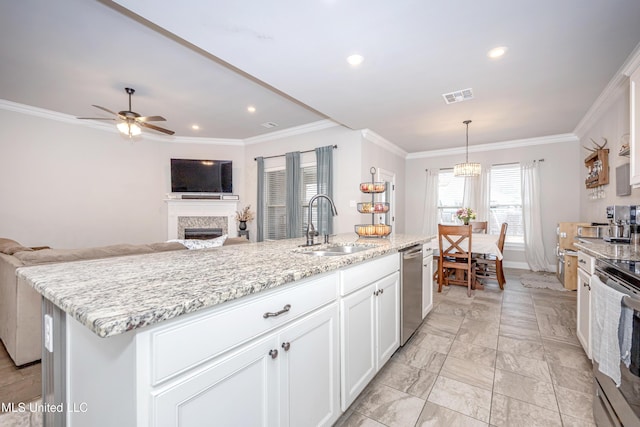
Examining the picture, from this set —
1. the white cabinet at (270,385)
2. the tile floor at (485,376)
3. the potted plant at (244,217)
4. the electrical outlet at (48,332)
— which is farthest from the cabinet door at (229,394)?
the potted plant at (244,217)

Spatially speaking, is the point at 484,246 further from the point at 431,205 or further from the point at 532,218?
the point at 431,205

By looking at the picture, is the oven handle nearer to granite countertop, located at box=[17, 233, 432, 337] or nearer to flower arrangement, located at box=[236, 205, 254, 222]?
granite countertop, located at box=[17, 233, 432, 337]

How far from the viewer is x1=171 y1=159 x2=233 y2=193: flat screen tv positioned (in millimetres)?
5809

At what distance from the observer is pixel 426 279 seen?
9.53 feet

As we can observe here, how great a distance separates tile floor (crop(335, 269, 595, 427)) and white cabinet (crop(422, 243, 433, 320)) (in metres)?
0.19

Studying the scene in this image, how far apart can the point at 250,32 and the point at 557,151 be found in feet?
19.2

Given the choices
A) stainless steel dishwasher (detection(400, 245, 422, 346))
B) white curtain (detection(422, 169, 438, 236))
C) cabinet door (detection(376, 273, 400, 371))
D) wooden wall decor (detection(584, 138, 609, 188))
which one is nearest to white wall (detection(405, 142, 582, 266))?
white curtain (detection(422, 169, 438, 236))

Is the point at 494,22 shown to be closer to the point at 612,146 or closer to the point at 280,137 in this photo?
the point at 612,146

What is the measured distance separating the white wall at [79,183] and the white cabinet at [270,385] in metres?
5.37

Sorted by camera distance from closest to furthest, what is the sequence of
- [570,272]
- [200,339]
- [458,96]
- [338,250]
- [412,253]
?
[200,339]
[338,250]
[412,253]
[458,96]
[570,272]

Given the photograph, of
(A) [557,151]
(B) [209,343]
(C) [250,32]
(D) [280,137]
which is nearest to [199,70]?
(C) [250,32]

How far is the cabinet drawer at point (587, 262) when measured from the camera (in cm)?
188

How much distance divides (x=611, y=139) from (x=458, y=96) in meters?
2.04

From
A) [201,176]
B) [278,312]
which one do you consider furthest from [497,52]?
[201,176]
